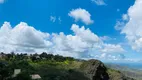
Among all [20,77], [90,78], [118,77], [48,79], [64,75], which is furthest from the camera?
[118,77]

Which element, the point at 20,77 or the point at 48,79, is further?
the point at 48,79

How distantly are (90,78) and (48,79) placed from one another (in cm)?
4291

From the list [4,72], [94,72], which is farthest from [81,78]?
[4,72]

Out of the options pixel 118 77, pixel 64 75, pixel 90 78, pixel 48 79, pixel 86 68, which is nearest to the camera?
pixel 48 79

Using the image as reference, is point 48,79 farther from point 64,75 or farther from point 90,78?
point 90,78

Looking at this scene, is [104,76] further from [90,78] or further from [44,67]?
[44,67]

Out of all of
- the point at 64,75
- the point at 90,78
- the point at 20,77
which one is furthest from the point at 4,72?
the point at 90,78

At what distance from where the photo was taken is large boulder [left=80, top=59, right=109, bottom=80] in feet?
592

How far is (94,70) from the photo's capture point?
179 m

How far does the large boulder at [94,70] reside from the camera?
180 m

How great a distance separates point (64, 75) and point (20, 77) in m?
66.1

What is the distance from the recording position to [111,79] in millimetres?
196375

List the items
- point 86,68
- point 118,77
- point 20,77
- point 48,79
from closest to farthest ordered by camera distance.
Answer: point 20,77
point 48,79
point 86,68
point 118,77

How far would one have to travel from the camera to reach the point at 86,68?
18550 centimetres
